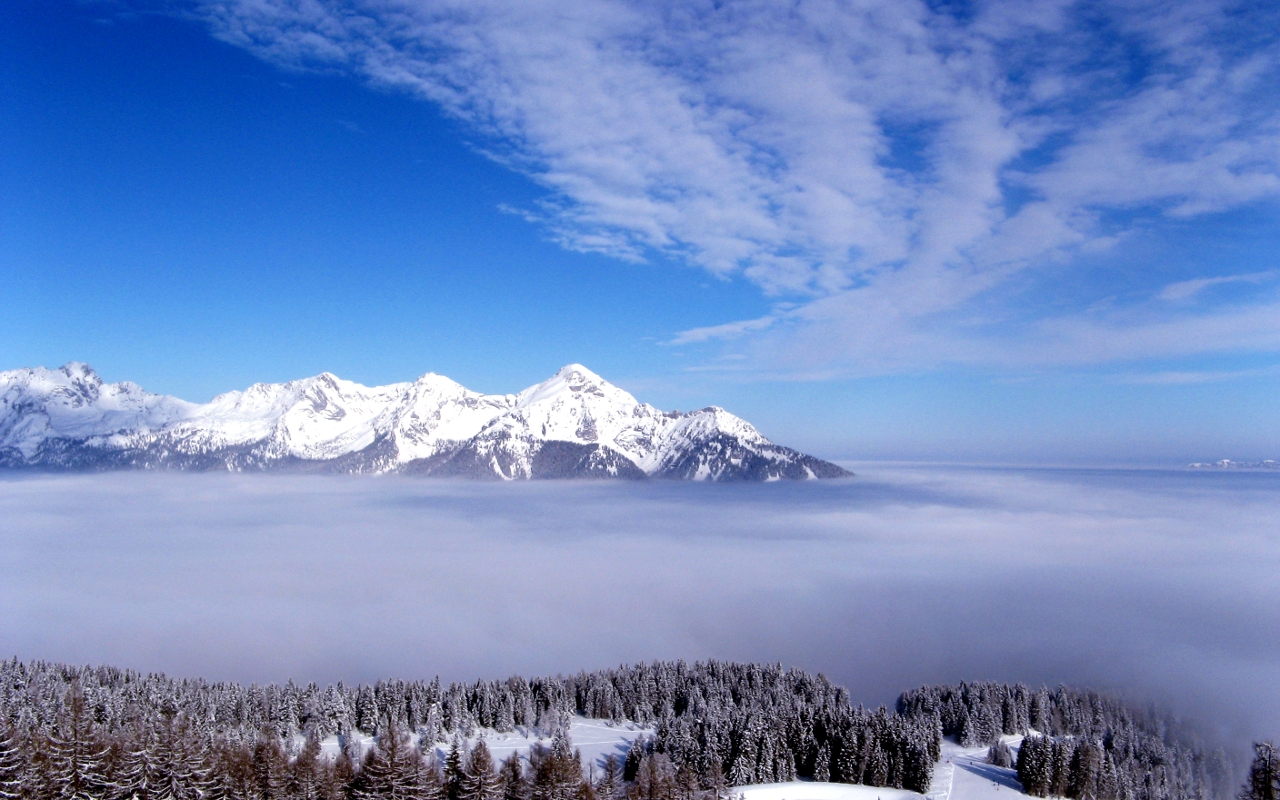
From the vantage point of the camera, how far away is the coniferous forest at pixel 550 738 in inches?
2079

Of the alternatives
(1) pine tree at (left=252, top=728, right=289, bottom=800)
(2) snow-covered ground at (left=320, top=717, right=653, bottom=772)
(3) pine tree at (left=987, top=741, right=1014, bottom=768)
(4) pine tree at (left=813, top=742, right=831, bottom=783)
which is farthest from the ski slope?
(1) pine tree at (left=252, top=728, right=289, bottom=800)

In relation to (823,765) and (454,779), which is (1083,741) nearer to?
(823,765)

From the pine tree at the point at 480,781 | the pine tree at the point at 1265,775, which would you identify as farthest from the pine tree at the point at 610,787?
the pine tree at the point at 1265,775

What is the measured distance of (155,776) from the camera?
49844 millimetres

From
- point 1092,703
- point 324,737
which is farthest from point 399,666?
point 1092,703

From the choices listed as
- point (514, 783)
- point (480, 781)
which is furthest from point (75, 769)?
point (514, 783)

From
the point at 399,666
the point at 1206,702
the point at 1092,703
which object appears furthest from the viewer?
the point at 399,666

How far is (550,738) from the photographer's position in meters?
97.1

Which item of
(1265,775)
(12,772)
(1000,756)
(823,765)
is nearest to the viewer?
(1265,775)

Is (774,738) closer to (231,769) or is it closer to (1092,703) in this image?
(231,769)

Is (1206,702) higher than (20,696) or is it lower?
lower

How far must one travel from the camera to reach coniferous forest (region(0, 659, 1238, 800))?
173 feet

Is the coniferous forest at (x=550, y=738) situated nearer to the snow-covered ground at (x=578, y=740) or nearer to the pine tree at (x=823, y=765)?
the pine tree at (x=823, y=765)

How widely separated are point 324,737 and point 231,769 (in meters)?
42.5
